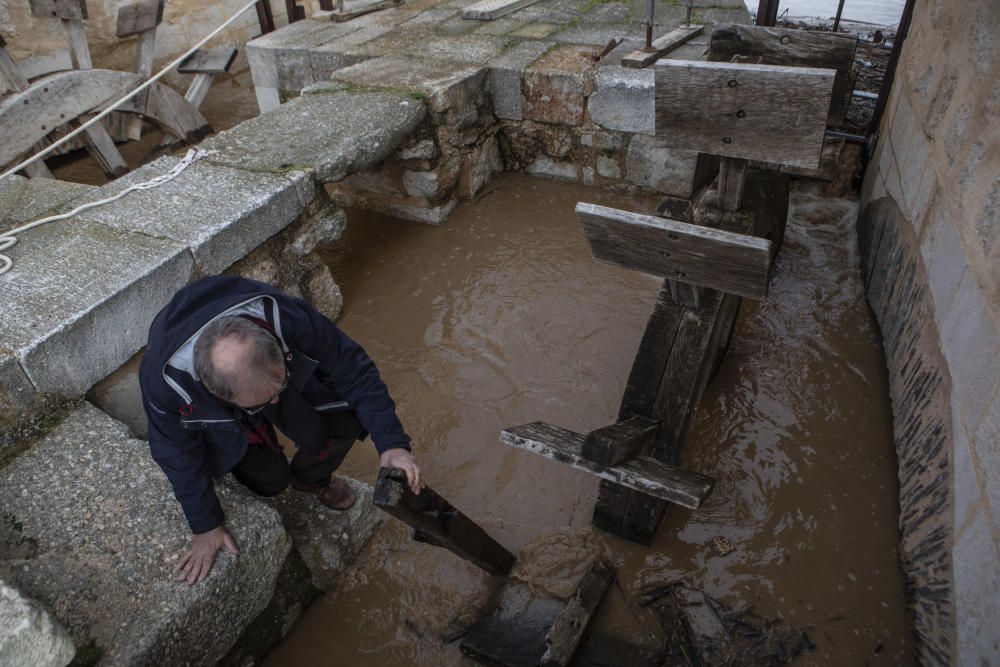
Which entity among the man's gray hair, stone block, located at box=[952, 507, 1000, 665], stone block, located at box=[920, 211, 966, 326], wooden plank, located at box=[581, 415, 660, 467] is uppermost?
the man's gray hair

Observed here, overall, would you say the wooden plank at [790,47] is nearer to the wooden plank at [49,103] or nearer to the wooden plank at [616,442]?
the wooden plank at [616,442]

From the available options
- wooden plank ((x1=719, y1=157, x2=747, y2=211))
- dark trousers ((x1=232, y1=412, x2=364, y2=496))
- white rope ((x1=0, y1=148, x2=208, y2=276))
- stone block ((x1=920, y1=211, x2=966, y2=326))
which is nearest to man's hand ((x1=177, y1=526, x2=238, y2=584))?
dark trousers ((x1=232, y1=412, x2=364, y2=496))

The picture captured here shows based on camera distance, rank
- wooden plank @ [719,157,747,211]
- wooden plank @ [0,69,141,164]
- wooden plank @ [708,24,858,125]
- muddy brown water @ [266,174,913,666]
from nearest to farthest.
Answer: wooden plank @ [719,157,747,211]
muddy brown water @ [266,174,913,666]
wooden plank @ [708,24,858,125]
wooden plank @ [0,69,141,164]

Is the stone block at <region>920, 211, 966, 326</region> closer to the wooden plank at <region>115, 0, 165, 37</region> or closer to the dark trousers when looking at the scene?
the dark trousers

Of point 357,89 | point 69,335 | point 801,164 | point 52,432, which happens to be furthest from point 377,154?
point 801,164

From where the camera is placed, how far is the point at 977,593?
194 centimetres

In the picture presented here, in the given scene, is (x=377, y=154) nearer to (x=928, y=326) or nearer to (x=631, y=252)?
(x=631, y=252)

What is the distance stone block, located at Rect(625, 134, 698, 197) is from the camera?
4602 millimetres

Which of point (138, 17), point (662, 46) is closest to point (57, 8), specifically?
point (138, 17)

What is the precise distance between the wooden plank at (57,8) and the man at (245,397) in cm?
487

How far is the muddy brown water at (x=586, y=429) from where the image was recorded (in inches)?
99.0

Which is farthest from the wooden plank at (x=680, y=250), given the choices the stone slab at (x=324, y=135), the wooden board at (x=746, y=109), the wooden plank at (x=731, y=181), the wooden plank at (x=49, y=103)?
the wooden plank at (x=49, y=103)

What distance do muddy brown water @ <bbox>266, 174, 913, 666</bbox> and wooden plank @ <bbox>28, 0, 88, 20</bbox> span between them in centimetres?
309

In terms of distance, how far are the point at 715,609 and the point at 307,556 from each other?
1.62m
